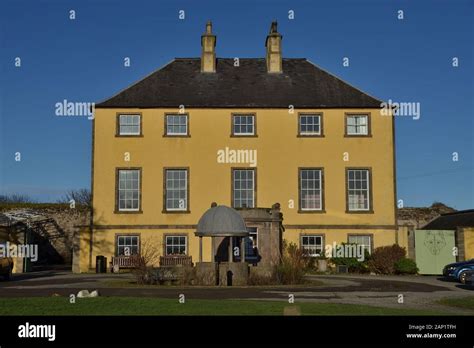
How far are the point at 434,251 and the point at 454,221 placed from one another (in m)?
3.92

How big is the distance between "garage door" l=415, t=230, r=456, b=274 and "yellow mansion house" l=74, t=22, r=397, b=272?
5.99 feet

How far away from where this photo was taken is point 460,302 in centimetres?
1794

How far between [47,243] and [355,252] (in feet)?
74.1

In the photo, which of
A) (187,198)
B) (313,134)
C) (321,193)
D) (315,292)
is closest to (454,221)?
(321,193)

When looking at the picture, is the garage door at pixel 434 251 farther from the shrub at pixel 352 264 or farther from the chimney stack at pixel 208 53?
the chimney stack at pixel 208 53

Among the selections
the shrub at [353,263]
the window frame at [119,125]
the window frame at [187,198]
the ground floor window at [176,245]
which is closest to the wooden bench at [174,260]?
the ground floor window at [176,245]

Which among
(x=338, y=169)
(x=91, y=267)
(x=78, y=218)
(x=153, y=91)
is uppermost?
(x=153, y=91)

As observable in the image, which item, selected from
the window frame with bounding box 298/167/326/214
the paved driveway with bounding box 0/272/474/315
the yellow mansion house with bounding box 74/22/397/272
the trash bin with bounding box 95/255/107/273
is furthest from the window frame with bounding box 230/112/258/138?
the paved driveway with bounding box 0/272/474/315

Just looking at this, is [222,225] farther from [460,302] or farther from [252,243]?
[460,302]

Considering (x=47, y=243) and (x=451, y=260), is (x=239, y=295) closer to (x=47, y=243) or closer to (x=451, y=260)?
(x=451, y=260)
